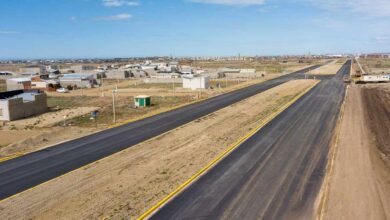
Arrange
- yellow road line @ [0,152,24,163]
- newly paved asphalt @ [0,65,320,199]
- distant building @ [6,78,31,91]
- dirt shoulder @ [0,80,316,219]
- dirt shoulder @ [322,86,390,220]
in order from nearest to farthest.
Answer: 1. dirt shoulder @ [322,86,390,220]
2. dirt shoulder @ [0,80,316,219]
3. newly paved asphalt @ [0,65,320,199]
4. yellow road line @ [0,152,24,163]
5. distant building @ [6,78,31,91]

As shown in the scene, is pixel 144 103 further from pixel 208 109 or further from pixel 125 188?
pixel 125 188

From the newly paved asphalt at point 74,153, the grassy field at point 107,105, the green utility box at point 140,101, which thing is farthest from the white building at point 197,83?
the newly paved asphalt at point 74,153

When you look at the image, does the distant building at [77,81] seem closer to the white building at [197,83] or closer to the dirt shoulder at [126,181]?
the white building at [197,83]

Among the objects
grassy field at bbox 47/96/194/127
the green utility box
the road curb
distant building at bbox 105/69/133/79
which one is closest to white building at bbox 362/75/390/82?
grassy field at bbox 47/96/194/127

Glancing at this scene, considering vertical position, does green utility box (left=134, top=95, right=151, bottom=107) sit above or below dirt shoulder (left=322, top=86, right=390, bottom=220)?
above

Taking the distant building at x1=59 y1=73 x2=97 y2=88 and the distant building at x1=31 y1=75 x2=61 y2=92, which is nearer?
the distant building at x1=31 y1=75 x2=61 y2=92

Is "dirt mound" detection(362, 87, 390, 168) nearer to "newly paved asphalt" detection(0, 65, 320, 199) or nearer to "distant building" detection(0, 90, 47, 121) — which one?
"newly paved asphalt" detection(0, 65, 320, 199)

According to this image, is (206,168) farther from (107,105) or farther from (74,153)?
(107,105)
